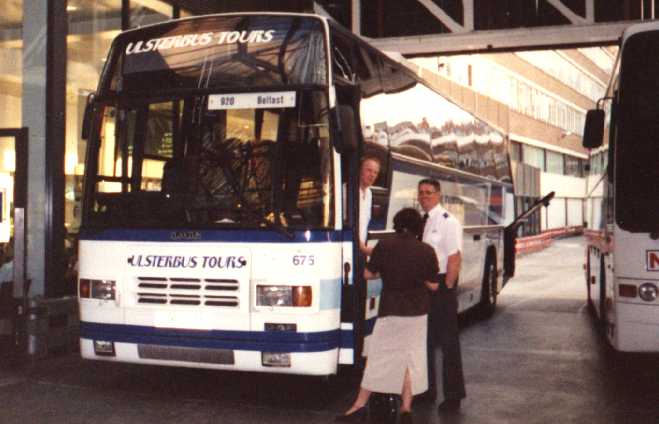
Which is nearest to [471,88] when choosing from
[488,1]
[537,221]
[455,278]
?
[537,221]

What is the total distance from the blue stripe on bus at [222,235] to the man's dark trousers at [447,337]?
3.21 feet

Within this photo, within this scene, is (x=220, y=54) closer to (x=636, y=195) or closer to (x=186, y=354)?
(x=186, y=354)

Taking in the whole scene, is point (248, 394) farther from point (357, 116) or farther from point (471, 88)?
point (471, 88)

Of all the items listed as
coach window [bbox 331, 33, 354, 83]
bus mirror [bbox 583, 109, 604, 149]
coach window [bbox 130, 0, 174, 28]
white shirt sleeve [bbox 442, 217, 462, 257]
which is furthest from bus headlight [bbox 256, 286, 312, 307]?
coach window [bbox 130, 0, 174, 28]

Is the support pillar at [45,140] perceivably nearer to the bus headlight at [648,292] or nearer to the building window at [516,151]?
the bus headlight at [648,292]

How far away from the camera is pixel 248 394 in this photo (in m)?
8.09

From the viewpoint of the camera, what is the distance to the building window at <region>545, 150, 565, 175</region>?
59188mm

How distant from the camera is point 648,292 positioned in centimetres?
782

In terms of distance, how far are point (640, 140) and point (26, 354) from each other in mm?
6750

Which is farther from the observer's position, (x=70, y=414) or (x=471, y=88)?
(x=471, y=88)

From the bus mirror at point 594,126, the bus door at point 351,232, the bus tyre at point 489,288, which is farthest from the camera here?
the bus tyre at point 489,288

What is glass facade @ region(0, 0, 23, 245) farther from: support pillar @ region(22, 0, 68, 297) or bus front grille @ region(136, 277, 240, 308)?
bus front grille @ region(136, 277, 240, 308)

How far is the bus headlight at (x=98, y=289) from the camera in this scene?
7.69 metres

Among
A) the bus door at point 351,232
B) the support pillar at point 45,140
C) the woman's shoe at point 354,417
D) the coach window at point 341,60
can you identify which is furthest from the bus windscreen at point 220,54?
the support pillar at point 45,140
